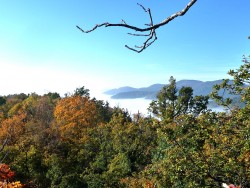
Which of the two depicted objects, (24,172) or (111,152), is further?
(111,152)

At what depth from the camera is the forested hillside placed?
15586 millimetres

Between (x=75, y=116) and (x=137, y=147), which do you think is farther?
(x=75, y=116)

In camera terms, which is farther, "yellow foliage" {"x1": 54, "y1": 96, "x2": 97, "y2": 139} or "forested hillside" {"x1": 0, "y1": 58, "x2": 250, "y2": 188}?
"yellow foliage" {"x1": 54, "y1": 96, "x2": 97, "y2": 139}

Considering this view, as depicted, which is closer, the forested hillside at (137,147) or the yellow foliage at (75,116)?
the forested hillside at (137,147)

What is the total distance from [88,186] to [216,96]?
50.0 feet

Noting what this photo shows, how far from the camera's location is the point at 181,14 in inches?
111

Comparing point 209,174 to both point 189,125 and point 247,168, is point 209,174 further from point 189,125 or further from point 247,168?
point 189,125

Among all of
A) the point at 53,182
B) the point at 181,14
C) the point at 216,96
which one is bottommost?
the point at 53,182

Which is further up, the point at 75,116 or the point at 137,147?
the point at 75,116

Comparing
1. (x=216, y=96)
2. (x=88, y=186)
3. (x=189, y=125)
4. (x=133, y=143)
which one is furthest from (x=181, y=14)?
(x=133, y=143)

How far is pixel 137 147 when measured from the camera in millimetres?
37312

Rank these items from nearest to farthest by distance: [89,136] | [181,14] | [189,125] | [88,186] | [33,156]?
[181,14], [189,125], [88,186], [33,156], [89,136]

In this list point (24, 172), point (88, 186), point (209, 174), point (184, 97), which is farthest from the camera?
point (184, 97)

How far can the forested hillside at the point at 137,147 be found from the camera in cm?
1559
